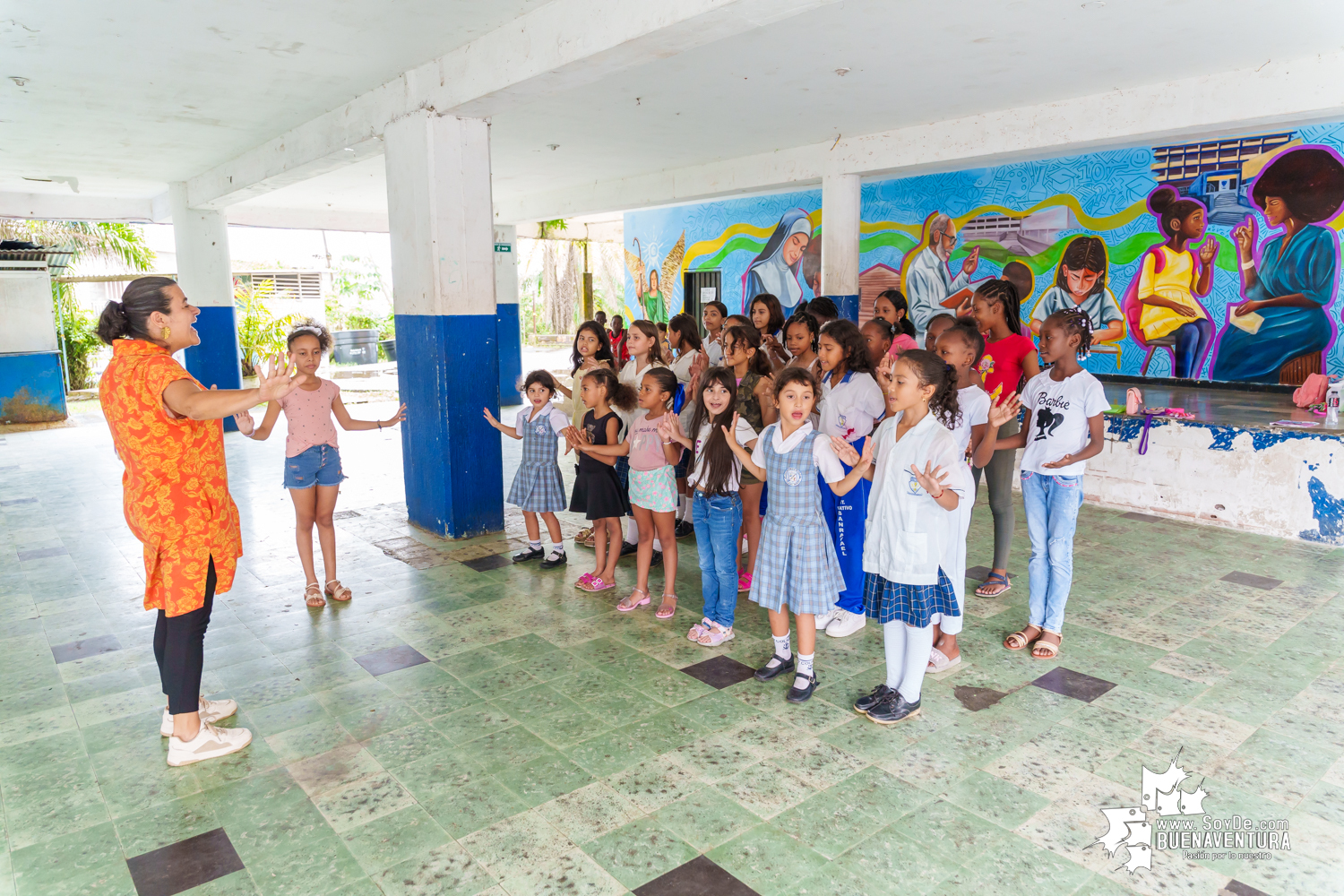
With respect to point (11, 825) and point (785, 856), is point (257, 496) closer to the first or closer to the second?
point (11, 825)

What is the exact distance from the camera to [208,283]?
1122 cm

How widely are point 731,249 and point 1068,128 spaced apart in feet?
29.6

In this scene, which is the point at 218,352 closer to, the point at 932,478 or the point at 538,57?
the point at 538,57

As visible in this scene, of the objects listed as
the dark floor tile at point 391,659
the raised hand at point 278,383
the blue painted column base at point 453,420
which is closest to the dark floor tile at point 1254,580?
the dark floor tile at point 391,659

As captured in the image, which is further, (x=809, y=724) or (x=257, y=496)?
(x=257, y=496)

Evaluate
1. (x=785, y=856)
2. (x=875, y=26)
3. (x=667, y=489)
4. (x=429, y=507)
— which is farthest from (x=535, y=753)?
(x=875, y=26)

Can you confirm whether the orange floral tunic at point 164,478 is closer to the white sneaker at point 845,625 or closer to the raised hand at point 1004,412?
the white sneaker at point 845,625

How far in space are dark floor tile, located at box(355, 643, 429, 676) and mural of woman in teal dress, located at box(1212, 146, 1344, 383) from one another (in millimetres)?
9764

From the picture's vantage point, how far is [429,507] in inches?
243

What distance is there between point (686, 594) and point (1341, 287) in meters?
8.46

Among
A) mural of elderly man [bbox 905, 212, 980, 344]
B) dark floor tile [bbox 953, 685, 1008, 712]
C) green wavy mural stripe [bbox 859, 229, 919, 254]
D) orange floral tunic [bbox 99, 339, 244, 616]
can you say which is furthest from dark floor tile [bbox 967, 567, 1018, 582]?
green wavy mural stripe [bbox 859, 229, 919, 254]

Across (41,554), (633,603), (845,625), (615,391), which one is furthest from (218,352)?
(845,625)

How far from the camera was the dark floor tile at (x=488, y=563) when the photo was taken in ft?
17.6

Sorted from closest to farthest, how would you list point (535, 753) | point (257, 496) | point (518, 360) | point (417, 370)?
1. point (535, 753)
2. point (417, 370)
3. point (257, 496)
4. point (518, 360)
